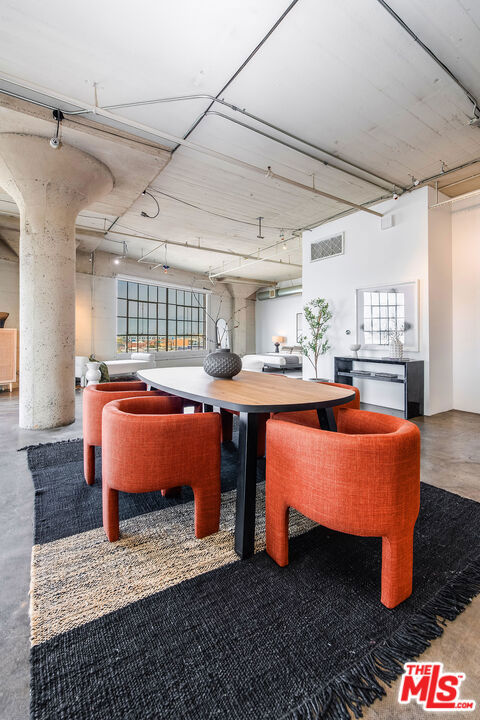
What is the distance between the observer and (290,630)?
3.67 ft

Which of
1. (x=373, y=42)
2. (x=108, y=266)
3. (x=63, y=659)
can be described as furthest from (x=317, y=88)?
(x=108, y=266)

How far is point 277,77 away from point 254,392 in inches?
110

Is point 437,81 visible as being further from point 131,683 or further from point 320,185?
point 131,683

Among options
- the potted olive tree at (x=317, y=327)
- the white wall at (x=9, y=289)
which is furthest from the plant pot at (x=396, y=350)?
the white wall at (x=9, y=289)

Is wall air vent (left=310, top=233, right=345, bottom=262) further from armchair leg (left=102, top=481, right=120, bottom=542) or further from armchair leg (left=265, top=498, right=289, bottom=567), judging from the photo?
armchair leg (left=102, top=481, right=120, bottom=542)

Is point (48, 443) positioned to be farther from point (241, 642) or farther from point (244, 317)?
point (244, 317)

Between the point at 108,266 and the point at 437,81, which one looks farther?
the point at 108,266

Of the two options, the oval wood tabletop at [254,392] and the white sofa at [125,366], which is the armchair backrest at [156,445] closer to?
the oval wood tabletop at [254,392]

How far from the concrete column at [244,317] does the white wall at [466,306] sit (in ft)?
27.9

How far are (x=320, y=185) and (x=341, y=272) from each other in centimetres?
162

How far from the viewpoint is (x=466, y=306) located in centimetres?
477

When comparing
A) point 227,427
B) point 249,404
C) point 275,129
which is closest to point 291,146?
point 275,129

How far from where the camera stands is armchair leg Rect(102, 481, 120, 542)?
158cm

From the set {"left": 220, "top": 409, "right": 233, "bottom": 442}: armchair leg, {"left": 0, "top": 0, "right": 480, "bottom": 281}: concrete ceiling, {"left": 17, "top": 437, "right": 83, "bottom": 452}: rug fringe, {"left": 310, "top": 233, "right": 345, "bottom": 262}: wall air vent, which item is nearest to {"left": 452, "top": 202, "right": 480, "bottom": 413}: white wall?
{"left": 0, "top": 0, "right": 480, "bottom": 281}: concrete ceiling
